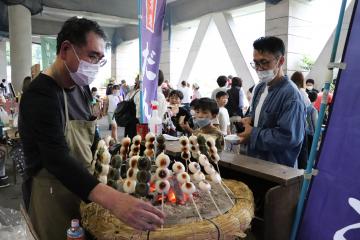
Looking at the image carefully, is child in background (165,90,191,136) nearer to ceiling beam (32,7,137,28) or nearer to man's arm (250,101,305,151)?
man's arm (250,101,305,151)

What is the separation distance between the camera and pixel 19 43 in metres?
9.41

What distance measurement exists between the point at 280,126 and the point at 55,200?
60.4 inches

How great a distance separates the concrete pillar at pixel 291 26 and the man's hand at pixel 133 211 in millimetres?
8316

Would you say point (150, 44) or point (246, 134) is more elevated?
point (150, 44)

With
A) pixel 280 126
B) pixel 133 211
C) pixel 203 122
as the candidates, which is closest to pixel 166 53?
pixel 203 122

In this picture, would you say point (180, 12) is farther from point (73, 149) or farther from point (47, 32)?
point (73, 149)

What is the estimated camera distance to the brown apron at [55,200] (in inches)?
61.2

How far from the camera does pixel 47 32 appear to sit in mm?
15086

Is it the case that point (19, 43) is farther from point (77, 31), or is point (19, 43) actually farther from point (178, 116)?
point (77, 31)

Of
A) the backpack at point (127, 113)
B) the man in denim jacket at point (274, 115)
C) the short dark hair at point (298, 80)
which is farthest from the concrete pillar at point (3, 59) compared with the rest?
the man in denim jacket at point (274, 115)

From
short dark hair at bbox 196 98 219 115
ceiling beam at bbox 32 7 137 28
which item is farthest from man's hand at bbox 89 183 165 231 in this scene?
ceiling beam at bbox 32 7 137 28

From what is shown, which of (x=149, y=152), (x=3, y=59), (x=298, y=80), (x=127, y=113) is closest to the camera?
(x=149, y=152)

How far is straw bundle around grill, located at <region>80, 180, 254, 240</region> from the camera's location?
4.13ft

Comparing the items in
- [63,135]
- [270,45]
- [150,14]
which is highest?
[150,14]
